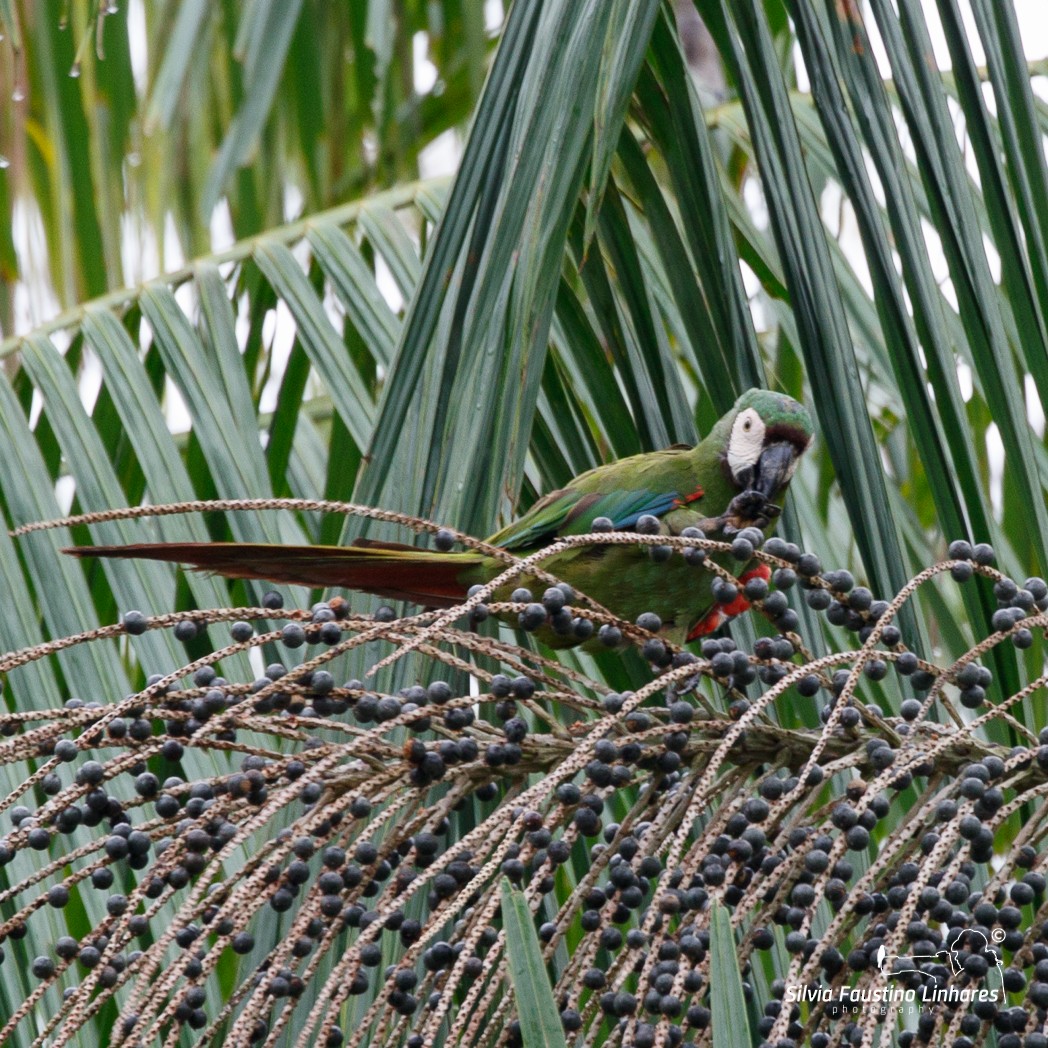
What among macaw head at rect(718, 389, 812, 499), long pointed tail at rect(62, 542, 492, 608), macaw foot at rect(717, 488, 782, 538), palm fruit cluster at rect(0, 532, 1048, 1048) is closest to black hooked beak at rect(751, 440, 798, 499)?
macaw head at rect(718, 389, 812, 499)

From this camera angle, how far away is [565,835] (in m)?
1.30

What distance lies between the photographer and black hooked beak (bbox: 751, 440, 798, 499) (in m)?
2.34

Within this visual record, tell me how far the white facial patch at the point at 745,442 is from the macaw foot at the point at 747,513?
0.17 meters

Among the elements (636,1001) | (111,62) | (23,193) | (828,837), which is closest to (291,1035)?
(636,1001)

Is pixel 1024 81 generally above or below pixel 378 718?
above

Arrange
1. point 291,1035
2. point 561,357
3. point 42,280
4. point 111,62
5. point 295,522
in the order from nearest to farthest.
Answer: point 291,1035, point 561,357, point 295,522, point 111,62, point 42,280

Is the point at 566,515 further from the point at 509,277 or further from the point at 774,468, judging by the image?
the point at 509,277

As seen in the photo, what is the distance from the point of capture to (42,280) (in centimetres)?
331

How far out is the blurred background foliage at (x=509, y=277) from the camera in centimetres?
157

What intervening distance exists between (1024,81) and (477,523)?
2.70 ft

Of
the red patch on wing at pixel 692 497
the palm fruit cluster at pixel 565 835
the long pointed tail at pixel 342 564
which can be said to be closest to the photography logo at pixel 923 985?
the palm fruit cluster at pixel 565 835

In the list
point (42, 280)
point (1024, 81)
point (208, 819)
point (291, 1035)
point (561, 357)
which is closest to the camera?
point (208, 819)

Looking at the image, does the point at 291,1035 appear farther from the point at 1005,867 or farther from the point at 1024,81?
the point at 1024,81

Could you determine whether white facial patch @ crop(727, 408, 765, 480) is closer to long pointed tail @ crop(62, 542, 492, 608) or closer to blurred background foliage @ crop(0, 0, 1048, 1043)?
blurred background foliage @ crop(0, 0, 1048, 1043)
